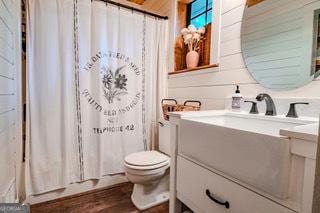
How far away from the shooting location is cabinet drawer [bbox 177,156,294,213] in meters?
0.75

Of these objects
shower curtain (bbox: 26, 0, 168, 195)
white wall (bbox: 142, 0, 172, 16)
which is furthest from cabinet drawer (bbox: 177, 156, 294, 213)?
white wall (bbox: 142, 0, 172, 16)

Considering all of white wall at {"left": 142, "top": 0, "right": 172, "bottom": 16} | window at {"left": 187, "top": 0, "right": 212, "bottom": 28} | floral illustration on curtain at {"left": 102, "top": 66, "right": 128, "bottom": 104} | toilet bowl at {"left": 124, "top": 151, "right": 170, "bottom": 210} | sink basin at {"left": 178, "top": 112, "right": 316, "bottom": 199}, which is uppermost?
white wall at {"left": 142, "top": 0, "right": 172, "bottom": 16}

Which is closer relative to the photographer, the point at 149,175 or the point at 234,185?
the point at 234,185

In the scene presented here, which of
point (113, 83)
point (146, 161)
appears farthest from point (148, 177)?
point (113, 83)

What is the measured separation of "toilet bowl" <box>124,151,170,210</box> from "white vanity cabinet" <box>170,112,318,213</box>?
1.20ft

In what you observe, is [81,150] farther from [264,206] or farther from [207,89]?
[264,206]

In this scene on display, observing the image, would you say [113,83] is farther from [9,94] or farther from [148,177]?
[148,177]

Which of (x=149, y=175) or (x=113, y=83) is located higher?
(x=113, y=83)

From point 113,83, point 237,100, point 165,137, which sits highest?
point 113,83

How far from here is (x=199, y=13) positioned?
6.89ft

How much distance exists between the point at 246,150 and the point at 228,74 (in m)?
0.96

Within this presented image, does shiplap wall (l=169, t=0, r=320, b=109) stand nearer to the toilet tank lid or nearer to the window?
the window

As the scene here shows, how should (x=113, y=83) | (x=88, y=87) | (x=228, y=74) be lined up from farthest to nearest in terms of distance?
(x=113, y=83)
(x=88, y=87)
(x=228, y=74)

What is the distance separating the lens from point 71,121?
5.89ft
